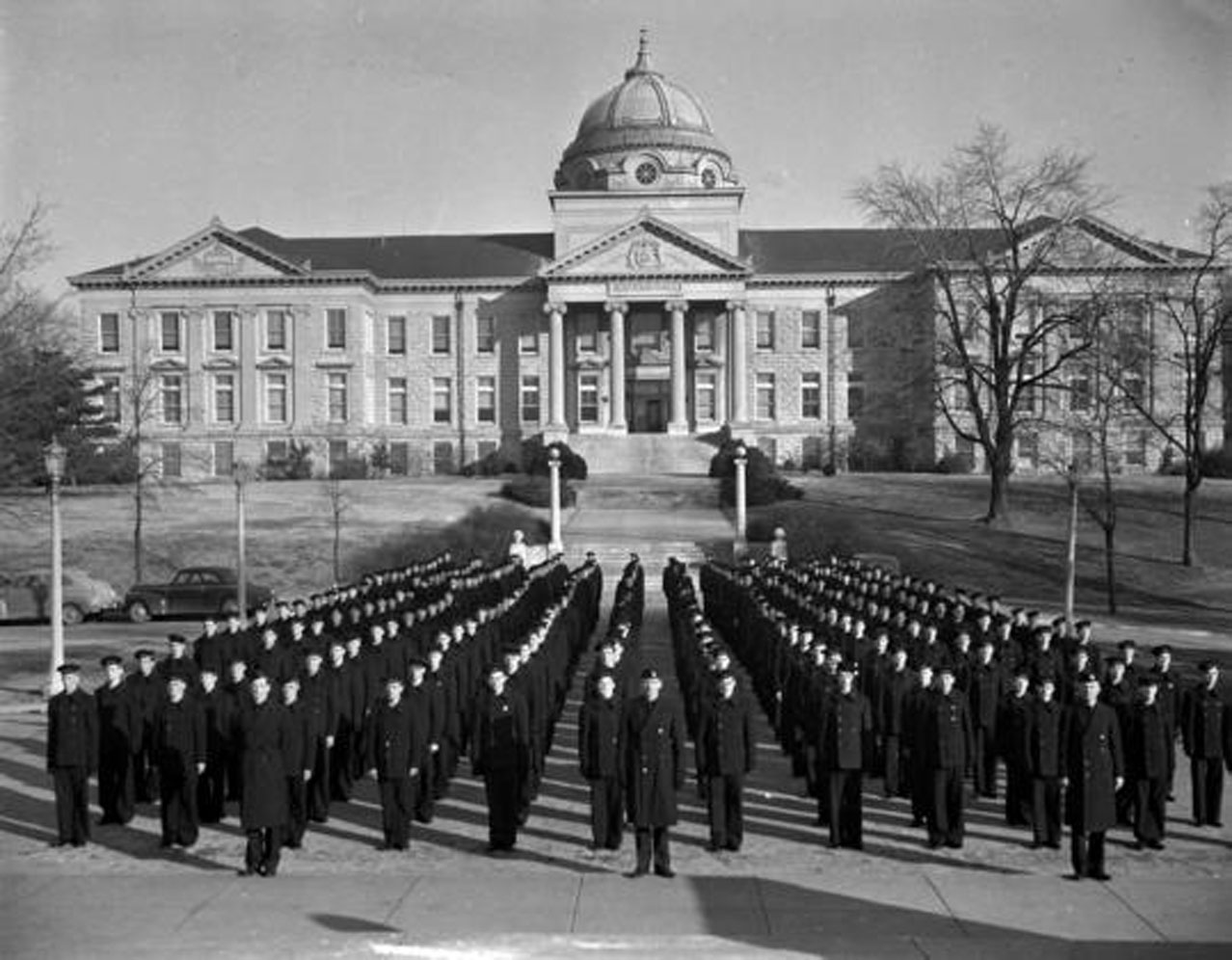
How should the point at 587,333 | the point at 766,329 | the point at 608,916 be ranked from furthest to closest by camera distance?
the point at 766,329, the point at 587,333, the point at 608,916

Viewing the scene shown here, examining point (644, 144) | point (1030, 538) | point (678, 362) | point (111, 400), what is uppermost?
point (644, 144)

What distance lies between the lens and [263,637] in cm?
1939

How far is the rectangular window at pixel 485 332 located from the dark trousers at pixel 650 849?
72.5 meters

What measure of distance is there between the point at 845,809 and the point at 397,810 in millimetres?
3850

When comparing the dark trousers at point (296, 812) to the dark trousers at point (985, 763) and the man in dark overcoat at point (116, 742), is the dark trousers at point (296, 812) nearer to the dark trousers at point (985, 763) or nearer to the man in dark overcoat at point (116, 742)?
the man in dark overcoat at point (116, 742)

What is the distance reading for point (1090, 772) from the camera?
39.6 ft

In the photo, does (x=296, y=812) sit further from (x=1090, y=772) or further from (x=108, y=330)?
(x=108, y=330)

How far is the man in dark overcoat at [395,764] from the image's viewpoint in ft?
43.1

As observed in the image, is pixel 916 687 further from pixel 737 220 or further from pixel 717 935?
pixel 737 220

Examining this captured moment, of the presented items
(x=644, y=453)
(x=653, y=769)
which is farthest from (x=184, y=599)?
(x=644, y=453)

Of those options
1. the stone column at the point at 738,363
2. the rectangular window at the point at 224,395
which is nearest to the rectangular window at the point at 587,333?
the stone column at the point at 738,363

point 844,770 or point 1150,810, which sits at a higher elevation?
point 844,770

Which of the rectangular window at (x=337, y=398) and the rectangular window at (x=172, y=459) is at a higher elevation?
the rectangular window at (x=337, y=398)

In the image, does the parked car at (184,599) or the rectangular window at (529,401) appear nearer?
the parked car at (184,599)
